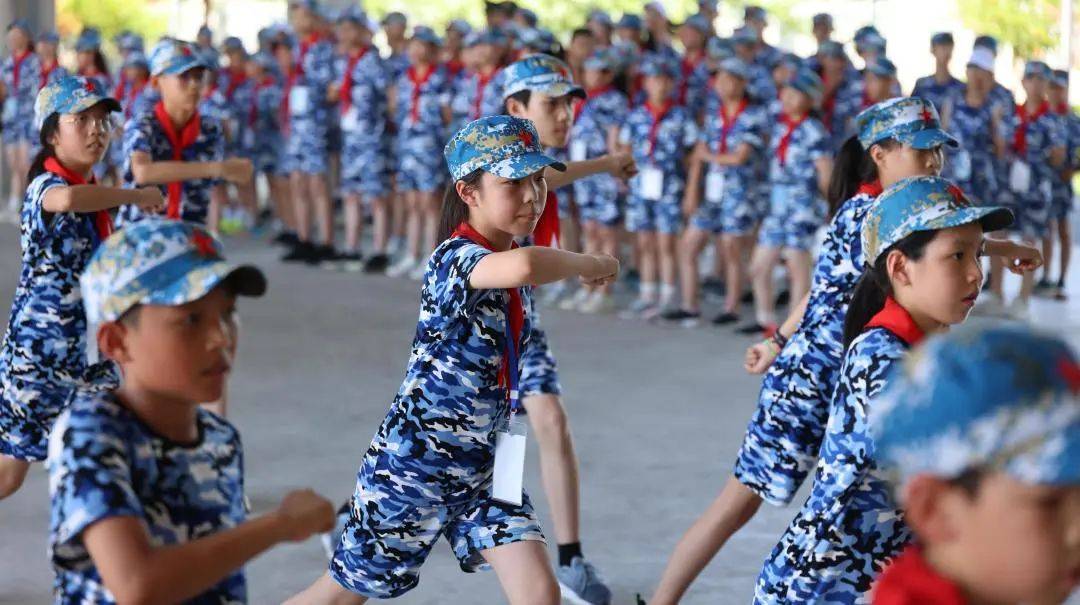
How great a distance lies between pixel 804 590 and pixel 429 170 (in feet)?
A: 26.4

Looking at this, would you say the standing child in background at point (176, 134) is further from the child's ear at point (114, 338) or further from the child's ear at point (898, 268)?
the child's ear at point (114, 338)

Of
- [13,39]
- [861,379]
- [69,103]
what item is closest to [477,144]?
[861,379]

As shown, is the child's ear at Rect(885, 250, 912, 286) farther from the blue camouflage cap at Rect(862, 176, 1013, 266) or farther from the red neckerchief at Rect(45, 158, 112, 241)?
the red neckerchief at Rect(45, 158, 112, 241)

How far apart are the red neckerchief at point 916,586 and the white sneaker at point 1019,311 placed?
7960mm

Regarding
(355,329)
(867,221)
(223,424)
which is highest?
(867,221)

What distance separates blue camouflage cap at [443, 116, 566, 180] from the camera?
3318mm

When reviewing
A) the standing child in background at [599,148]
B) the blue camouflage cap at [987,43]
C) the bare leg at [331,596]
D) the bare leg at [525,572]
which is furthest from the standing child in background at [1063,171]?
the bare leg at [331,596]

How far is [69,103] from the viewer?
178 inches

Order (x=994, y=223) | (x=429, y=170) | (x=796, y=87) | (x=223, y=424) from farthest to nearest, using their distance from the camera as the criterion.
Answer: (x=429, y=170)
(x=796, y=87)
(x=994, y=223)
(x=223, y=424)

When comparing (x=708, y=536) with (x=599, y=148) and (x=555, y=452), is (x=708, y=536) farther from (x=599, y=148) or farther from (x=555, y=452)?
(x=599, y=148)

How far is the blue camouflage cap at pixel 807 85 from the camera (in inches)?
321

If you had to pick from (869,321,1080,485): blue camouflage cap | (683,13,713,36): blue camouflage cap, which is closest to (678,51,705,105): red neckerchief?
(683,13,713,36): blue camouflage cap

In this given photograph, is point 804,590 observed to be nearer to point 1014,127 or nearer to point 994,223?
point 994,223

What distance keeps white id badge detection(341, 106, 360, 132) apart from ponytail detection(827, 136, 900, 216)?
23.6 feet
